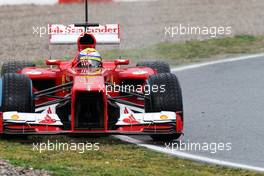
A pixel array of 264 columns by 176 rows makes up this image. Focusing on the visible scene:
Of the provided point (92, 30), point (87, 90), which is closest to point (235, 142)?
point (87, 90)

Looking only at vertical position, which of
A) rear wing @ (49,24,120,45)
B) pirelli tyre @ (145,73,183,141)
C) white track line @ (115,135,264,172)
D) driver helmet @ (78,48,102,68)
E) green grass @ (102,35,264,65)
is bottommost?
white track line @ (115,135,264,172)

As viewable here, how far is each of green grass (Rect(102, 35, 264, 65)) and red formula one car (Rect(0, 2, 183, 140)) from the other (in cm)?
576

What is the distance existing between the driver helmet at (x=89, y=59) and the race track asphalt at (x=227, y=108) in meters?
1.04

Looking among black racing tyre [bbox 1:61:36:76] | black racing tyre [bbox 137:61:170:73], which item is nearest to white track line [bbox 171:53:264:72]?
black racing tyre [bbox 137:61:170:73]

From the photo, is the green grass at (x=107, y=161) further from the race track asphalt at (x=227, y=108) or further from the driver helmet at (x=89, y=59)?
the driver helmet at (x=89, y=59)

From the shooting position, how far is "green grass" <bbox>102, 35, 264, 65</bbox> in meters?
18.4

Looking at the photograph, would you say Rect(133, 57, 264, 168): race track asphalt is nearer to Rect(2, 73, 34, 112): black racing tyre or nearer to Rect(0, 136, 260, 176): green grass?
Rect(0, 136, 260, 176): green grass

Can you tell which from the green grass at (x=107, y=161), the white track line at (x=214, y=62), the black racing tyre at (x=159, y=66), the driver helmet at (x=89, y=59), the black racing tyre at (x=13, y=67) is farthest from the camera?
the white track line at (x=214, y=62)

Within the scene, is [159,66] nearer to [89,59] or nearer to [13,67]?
[89,59]

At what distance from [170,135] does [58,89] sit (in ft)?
4.77

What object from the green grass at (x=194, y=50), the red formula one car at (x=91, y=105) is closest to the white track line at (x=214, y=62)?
the green grass at (x=194, y=50)

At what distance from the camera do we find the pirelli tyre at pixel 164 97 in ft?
37.7

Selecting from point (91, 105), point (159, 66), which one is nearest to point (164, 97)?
point (91, 105)

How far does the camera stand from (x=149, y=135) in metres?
11.4
